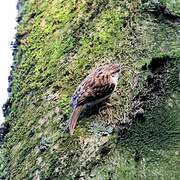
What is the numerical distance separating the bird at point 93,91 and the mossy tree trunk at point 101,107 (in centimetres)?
5

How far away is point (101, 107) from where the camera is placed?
321 cm

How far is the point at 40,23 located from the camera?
4.74m

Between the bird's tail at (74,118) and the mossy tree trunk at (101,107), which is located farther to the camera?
the bird's tail at (74,118)

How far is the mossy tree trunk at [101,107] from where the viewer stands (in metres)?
2.89

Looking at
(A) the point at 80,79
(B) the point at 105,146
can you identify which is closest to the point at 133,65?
(A) the point at 80,79

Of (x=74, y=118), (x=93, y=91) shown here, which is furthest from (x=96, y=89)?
(x=74, y=118)

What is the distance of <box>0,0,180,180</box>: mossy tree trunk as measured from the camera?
2.89 m

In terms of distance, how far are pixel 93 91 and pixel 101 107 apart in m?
0.09

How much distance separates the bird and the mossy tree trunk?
0.15 feet

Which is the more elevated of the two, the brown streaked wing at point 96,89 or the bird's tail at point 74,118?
the brown streaked wing at point 96,89

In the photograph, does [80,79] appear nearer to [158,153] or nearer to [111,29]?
[111,29]

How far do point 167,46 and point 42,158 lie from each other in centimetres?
95

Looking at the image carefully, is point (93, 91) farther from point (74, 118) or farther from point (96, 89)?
point (74, 118)

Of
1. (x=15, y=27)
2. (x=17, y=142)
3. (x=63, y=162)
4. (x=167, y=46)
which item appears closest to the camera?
(x=63, y=162)
